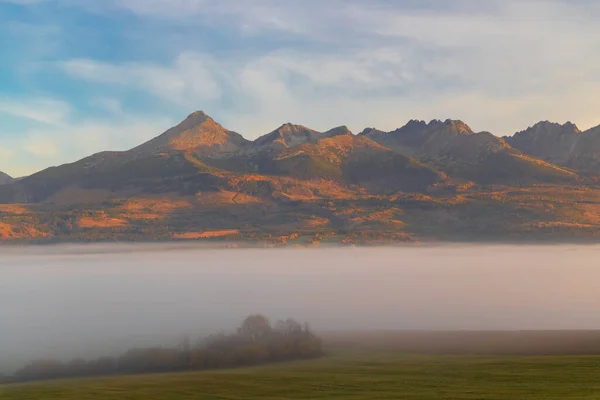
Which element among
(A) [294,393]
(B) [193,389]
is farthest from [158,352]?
(A) [294,393]

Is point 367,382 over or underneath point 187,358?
over

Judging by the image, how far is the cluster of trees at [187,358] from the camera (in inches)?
6393

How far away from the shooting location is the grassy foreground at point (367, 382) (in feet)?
346

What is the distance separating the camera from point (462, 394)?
102 metres

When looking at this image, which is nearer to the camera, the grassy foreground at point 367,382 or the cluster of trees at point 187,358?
the grassy foreground at point 367,382

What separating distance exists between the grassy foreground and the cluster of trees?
13.7 meters

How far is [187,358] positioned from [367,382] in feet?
211

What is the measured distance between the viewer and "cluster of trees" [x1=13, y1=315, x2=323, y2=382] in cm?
16238

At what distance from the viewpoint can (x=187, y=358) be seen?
176 meters

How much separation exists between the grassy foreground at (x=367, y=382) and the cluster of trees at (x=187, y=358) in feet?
45.0

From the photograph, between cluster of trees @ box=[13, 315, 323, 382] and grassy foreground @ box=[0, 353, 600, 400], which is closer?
grassy foreground @ box=[0, 353, 600, 400]

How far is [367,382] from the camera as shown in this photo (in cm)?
12300

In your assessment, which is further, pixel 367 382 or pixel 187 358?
pixel 187 358

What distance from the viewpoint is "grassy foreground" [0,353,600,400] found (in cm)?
10556
